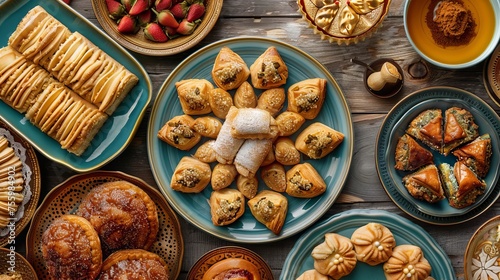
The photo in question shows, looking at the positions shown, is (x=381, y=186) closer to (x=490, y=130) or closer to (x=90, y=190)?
(x=490, y=130)

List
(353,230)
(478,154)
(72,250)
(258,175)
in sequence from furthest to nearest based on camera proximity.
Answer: (258,175)
(353,230)
(478,154)
(72,250)

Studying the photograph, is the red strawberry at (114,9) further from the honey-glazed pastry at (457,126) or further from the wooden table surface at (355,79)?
the honey-glazed pastry at (457,126)

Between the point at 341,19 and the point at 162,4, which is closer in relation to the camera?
the point at 341,19

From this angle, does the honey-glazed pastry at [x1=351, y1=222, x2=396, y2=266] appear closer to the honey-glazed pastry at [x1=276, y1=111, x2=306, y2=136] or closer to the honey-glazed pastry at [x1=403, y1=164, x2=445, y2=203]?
the honey-glazed pastry at [x1=403, y1=164, x2=445, y2=203]

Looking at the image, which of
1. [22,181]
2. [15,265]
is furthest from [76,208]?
[15,265]

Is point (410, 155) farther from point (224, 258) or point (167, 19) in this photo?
point (167, 19)

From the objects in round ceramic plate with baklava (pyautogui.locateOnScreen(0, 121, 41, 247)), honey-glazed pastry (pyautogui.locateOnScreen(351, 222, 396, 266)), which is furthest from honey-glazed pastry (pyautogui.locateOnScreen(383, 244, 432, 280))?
round ceramic plate with baklava (pyautogui.locateOnScreen(0, 121, 41, 247))

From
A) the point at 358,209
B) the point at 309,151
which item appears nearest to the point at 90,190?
the point at 309,151
